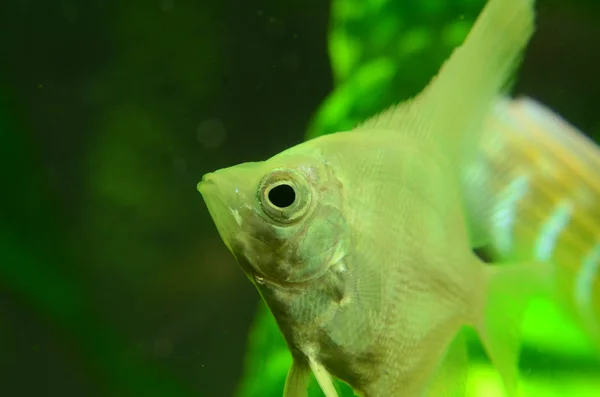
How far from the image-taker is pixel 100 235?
238 cm

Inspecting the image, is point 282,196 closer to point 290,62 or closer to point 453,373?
point 453,373

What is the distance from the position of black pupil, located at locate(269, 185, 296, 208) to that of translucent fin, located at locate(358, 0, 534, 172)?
0.75 feet

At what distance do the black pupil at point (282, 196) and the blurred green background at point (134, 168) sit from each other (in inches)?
45.6

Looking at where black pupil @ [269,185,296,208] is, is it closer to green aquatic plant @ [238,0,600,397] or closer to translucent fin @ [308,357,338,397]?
translucent fin @ [308,357,338,397]

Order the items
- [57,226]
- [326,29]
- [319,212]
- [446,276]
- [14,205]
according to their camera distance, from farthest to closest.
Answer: [57,226], [14,205], [326,29], [446,276], [319,212]

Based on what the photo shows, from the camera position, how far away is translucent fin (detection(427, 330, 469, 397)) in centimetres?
96

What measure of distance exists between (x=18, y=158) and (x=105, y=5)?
28.9 inches

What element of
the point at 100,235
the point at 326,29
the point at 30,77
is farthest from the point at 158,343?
the point at 326,29

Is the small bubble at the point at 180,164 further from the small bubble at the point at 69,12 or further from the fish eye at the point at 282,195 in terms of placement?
the fish eye at the point at 282,195

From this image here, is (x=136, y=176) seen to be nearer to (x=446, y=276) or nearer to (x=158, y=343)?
(x=158, y=343)

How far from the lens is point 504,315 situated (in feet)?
3.27

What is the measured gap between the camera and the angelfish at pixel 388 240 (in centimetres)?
81

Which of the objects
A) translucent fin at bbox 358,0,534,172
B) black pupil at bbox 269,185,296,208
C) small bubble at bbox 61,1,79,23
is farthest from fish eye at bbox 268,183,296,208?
small bubble at bbox 61,1,79,23

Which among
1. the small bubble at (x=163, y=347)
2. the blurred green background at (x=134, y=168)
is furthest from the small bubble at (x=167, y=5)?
the small bubble at (x=163, y=347)
